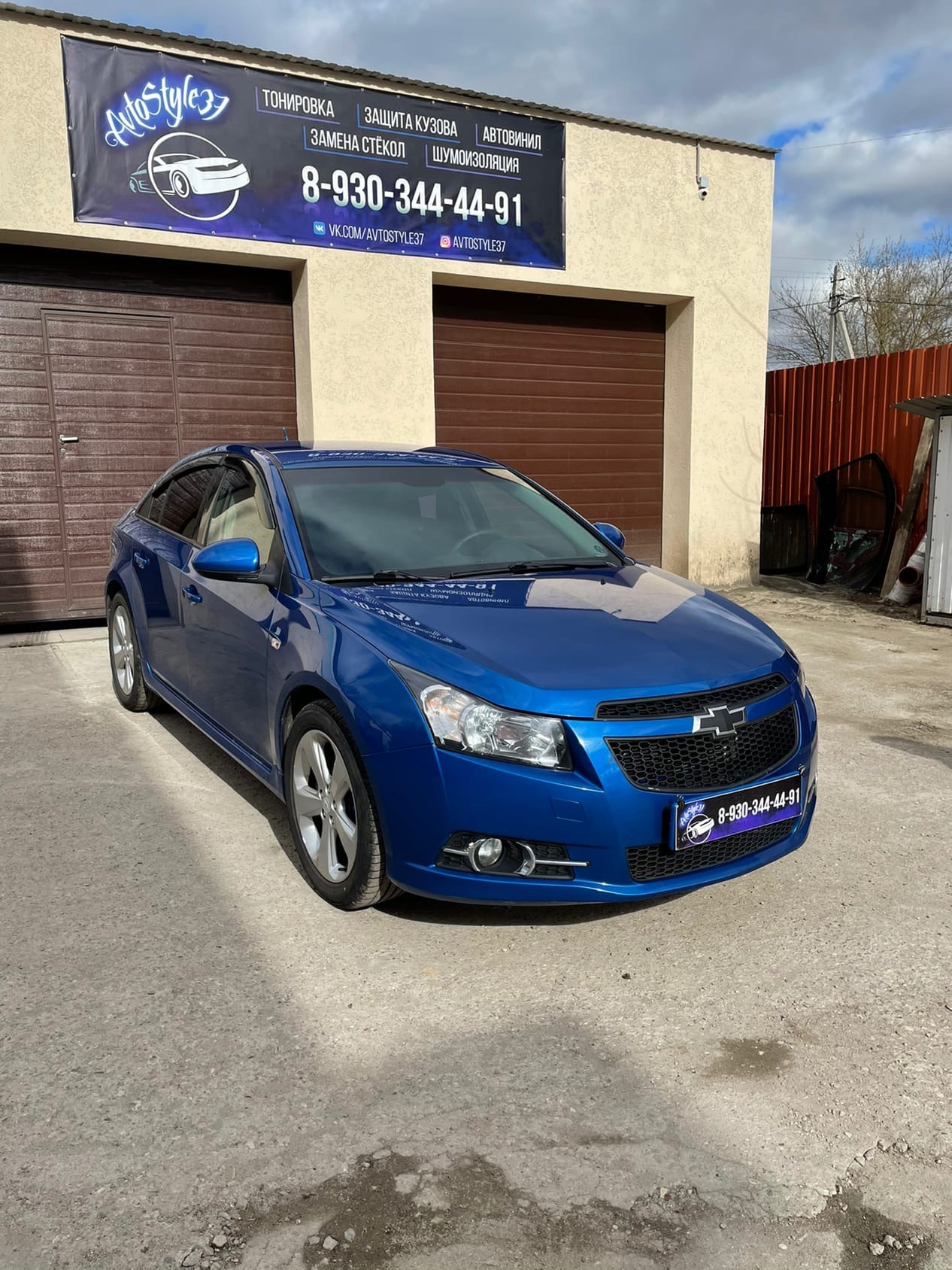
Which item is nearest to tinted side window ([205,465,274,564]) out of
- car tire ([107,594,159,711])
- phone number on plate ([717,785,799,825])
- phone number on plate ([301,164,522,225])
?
car tire ([107,594,159,711])

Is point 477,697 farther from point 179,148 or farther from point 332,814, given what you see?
point 179,148

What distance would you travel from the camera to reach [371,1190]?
80.4 inches

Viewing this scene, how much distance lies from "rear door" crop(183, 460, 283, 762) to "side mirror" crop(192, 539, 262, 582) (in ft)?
0.21

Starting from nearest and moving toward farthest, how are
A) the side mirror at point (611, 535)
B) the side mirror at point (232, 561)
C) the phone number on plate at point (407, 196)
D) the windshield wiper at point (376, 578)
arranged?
1. the windshield wiper at point (376, 578)
2. the side mirror at point (232, 561)
3. the side mirror at point (611, 535)
4. the phone number on plate at point (407, 196)

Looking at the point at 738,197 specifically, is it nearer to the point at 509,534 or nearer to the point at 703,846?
the point at 509,534

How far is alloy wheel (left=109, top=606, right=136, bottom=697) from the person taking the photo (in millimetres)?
5618

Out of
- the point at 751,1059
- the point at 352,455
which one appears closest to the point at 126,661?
the point at 352,455

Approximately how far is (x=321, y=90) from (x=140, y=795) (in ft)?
22.3

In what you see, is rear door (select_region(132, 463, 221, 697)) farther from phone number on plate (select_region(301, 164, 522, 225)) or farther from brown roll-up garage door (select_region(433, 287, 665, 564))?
brown roll-up garage door (select_region(433, 287, 665, 564))

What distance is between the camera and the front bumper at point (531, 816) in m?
2.72

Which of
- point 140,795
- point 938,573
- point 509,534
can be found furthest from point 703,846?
point 938,573

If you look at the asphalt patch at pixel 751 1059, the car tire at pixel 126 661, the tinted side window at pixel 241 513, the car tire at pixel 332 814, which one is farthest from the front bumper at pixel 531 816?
the car tire at pixel 126 661

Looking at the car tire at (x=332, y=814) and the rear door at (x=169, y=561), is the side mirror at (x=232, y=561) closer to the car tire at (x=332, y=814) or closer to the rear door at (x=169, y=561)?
the car tire at (x=332, y=814)

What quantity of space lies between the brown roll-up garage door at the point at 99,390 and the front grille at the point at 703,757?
22.8 feet
